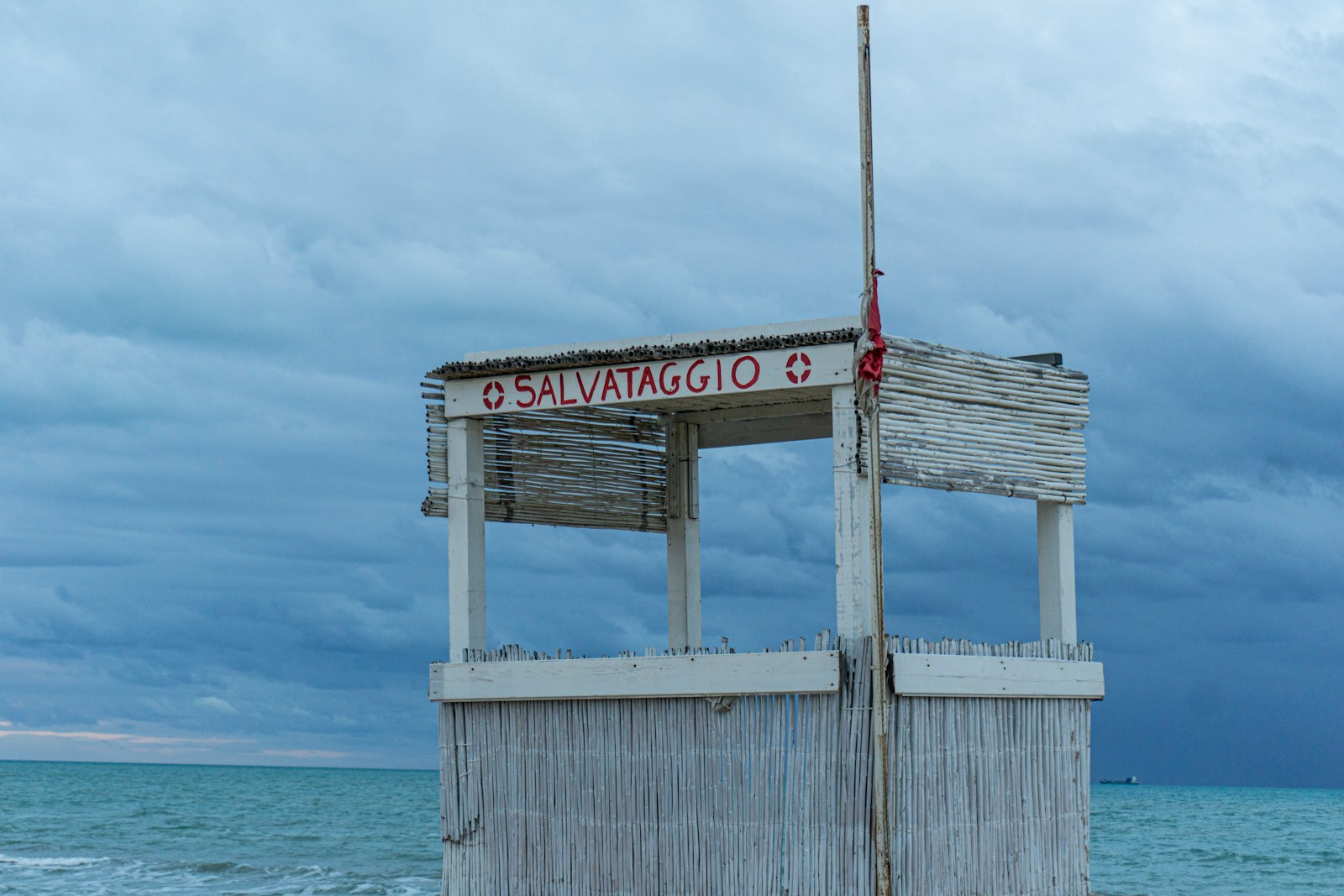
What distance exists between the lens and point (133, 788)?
259 ft

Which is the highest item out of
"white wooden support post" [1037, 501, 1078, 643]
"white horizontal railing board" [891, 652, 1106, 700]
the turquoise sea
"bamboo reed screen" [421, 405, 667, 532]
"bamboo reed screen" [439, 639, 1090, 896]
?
"bamboo reed screen" [421, 405, 667, 532]

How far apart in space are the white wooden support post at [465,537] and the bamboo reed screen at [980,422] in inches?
148

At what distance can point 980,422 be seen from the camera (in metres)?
13.9

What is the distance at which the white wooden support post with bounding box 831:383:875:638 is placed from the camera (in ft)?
42.2

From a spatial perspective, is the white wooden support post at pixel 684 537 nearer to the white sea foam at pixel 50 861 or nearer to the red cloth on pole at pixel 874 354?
the red cloth on pole at pixel 874 354

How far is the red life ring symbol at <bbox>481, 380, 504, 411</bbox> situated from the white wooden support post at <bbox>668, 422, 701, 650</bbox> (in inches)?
121

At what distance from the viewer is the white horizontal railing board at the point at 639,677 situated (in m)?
12.8

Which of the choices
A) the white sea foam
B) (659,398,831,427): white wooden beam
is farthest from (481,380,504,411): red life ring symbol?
the white sea foam

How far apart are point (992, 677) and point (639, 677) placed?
9.46 ft

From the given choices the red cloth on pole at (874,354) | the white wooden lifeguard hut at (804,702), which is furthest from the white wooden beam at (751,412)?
the red cloth on pole at (874,354)

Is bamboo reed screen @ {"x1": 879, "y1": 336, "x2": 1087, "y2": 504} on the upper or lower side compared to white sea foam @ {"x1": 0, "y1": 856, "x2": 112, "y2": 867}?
upper

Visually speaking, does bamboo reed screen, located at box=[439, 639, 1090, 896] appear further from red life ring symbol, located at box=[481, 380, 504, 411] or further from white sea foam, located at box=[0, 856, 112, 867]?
white sea foam, located at box=[0, 856, 112, 867]

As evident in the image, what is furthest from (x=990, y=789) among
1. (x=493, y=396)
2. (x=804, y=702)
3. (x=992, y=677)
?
(x=493, y=396)

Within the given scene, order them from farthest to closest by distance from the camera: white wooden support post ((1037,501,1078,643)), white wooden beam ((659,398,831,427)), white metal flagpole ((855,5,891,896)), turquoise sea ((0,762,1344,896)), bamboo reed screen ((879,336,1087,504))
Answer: turquoise sea ((0,762,1344,896)) < white wooden beam ((659,398,831,427)) < white wooden support post ((1037,501,1078,643)) < bamboo reed screen ((879,336,1087,504)) < white metal flagpole ((855,5,891,896))
